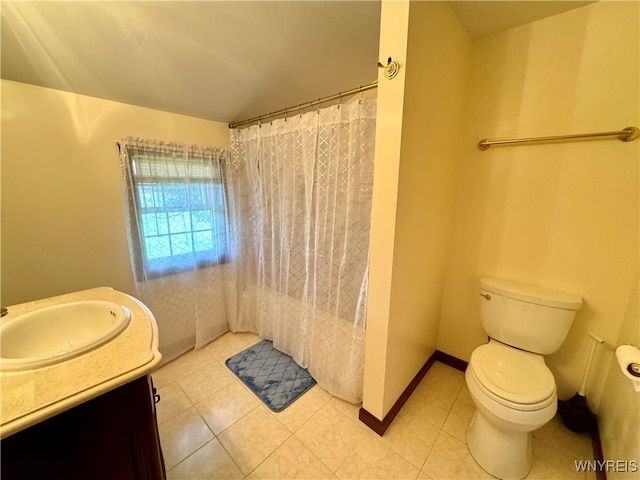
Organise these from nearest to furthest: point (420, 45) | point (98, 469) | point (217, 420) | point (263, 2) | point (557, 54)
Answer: point (98, 469) < point (420, 45) < point (263, 2) < point (557, 54) < point (217, 420)

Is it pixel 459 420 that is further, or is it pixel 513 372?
pixel 459 420

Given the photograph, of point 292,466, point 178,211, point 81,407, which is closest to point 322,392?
point 292,466

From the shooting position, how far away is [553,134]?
134 cm

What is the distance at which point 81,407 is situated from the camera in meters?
0.67

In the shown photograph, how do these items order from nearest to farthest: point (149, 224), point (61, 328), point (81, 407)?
point (81, 407)
point (61, 328)
point (149, 224)

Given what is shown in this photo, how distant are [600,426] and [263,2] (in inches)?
109

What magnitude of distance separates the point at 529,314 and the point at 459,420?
2.46ft

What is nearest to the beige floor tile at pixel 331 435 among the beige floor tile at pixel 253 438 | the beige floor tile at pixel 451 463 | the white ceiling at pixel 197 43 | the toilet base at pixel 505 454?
the beige floor tile at pixel 253 438

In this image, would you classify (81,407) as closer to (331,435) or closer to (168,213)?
(331,435)

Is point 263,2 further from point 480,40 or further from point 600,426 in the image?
point 600,426

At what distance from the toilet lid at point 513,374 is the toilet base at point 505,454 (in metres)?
0.22

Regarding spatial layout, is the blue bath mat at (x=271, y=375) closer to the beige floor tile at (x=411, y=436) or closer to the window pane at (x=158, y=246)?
the beige floor tile at (x=411, y=436)

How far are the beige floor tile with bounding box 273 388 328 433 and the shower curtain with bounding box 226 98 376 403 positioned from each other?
10cm

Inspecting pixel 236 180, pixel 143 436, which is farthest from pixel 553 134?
pixel 143 436
